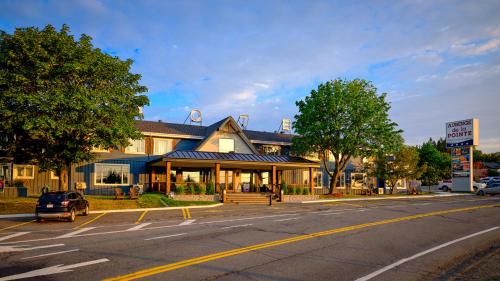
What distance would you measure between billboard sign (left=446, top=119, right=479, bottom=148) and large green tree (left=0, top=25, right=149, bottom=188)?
162 ft

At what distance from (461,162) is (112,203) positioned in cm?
5061

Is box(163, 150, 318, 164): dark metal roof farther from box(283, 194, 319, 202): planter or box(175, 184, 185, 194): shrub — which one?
box(283, 194, 319, 202): planter

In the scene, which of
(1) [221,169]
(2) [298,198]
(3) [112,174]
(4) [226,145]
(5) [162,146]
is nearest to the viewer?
(3) [112,174]

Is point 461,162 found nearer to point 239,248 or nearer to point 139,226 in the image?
point 139,226

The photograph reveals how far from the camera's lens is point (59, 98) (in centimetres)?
2264

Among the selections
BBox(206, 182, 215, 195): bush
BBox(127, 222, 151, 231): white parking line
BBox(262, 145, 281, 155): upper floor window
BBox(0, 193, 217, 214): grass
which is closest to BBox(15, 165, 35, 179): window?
BBox(0, 193, 217, 214): grass

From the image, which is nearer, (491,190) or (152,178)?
(152,178)

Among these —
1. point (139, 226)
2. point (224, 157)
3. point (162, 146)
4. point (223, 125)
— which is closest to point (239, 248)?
point (139, 226)

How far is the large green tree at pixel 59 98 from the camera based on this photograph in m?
22.9

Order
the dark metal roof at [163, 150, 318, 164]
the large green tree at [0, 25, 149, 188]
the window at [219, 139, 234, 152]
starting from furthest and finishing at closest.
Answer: the window at [219, 139, 234, 152], the dark metal roof at [163, 150, 318, 164], the large green tree at [0, 25, 149, 188]

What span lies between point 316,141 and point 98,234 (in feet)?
100

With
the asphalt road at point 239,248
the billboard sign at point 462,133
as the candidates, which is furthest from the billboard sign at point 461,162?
the asphalt road at point 239,248

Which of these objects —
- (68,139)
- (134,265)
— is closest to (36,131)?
(68,139)

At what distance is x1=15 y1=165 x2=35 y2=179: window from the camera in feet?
108
